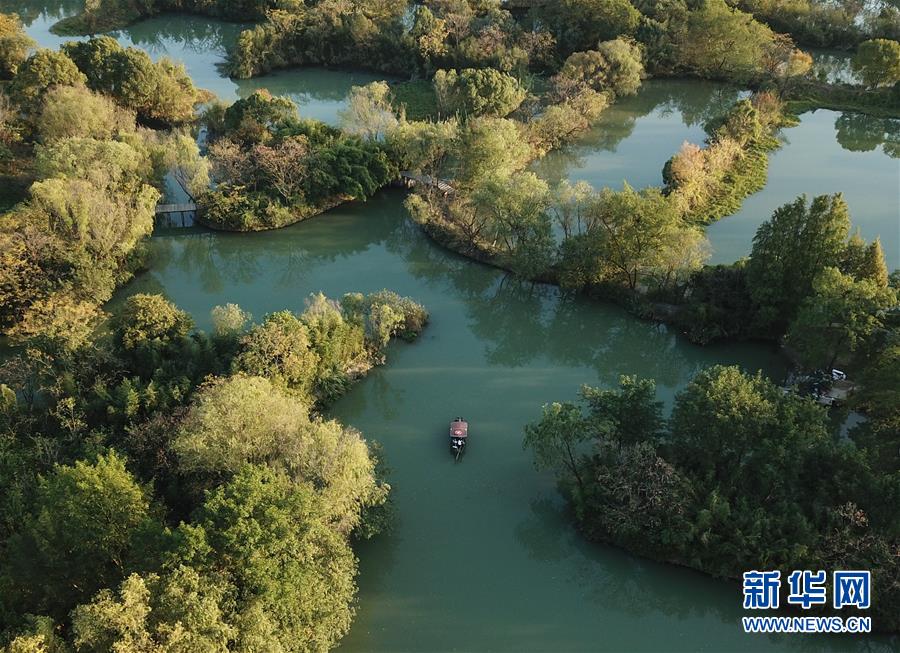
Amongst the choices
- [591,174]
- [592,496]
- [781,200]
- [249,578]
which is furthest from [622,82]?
[249,578]

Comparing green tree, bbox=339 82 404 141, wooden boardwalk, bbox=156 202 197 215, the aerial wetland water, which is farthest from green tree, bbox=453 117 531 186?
wooden boardwalk, bbox=156 202 197 215

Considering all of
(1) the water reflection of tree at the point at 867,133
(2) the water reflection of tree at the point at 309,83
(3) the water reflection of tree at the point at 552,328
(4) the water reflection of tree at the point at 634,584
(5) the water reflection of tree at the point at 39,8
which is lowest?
(4) the water reflection of tree at the point at 634,584

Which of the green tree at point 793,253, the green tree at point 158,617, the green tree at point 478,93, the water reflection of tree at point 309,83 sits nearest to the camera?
the green tree at point 158,617

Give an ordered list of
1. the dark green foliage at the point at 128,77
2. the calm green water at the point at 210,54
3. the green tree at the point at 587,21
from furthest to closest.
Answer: the calm green water at the point at 210,54 < the green tree at the point at 587,21 < the dark green foliage at the point at 128,77

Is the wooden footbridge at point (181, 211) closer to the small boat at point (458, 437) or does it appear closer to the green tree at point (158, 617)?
the small boat at point (458, 437)

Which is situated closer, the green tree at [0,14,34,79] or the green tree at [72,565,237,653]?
the green tree at [72,565,237,653]

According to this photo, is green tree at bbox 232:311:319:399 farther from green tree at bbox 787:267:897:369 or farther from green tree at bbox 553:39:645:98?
green tree at bbox 553:39:645:98

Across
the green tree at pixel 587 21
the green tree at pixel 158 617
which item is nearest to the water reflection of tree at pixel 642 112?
the green tree at pixel 587 21
